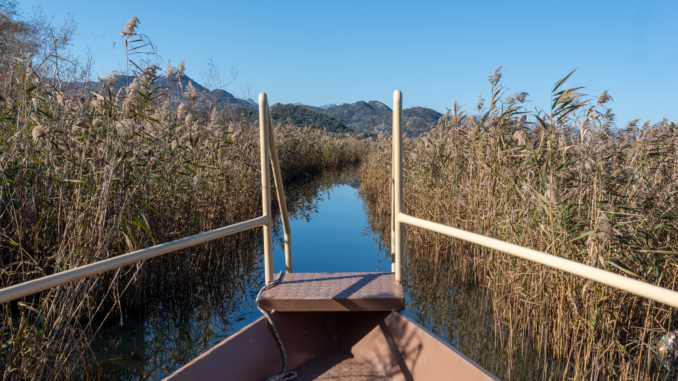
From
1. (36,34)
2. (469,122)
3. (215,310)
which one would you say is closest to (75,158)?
(215,310)

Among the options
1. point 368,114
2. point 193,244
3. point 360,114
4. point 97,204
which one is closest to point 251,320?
point 97,204

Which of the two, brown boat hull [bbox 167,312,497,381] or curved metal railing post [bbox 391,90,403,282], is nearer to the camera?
brown boat hull [bbox 167,312,497,381]

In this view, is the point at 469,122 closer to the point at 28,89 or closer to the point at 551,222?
the point at 551,222

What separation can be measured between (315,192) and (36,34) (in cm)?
822

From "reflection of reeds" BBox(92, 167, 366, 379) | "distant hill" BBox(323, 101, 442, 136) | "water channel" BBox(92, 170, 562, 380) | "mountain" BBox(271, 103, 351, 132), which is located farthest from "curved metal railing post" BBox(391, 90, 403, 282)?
"distant hill" BBox(323, 101, 442, 136)

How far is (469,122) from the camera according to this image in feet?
14.1

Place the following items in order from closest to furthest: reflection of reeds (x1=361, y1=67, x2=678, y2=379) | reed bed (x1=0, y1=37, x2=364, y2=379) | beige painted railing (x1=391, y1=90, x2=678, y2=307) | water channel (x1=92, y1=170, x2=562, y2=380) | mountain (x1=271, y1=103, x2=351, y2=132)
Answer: beige painted railing (x1=391, y1=90, x2=678, y2=307) < reed bed (x1=0, y1=37, x2=364, y2=379) < reflection of reeds (x1=361, y1=67, x2=678, y2=379) < water channel (x1=92, y1=170, x2=562, y2=380) < mountain (x1=271, y1=103, x2=351, y2=132)

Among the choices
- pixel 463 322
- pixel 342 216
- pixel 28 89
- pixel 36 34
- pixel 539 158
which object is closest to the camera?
pixel 28 89

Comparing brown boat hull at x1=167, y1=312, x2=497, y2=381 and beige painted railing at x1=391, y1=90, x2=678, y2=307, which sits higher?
beige painted railing at x1=391, y1=90, x2=678, y2=307

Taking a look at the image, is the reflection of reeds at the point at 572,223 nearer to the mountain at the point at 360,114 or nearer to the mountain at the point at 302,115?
the mountain at the point at 302,115

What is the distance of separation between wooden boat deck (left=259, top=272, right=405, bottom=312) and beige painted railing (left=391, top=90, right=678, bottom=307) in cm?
17

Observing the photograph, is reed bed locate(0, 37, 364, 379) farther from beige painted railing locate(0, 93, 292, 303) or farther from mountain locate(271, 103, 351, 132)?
mountain locate(271, 103, 351, 132)

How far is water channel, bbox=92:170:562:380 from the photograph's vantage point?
275cm

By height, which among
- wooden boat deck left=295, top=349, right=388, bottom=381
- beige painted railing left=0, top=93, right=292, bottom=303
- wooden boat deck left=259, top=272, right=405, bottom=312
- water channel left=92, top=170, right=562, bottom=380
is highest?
beige painted railing left=0, top=93, right=292, bottom=303
